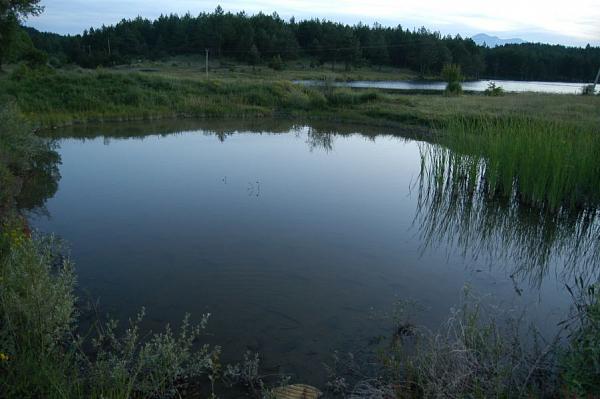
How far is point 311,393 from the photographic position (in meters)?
3.82

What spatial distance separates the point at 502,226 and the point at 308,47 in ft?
256

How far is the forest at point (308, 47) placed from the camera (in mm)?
70688

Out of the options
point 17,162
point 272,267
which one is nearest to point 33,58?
point 17,162

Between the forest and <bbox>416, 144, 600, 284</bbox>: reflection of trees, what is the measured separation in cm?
5743

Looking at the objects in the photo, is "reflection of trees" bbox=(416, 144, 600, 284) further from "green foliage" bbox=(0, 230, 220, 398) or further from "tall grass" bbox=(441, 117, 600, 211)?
"green foliage" bbox=(0, 230, 220, 398)

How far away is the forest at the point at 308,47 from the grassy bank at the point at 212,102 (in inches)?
1532

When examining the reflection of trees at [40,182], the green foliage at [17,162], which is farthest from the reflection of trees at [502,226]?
the green foliage at [17,162]

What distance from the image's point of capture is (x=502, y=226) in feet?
27.4

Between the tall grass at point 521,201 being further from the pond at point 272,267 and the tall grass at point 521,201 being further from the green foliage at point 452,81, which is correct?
the green foliage at point 452,81

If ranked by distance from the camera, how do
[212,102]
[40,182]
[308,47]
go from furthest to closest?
[308,47]
[212,102]
[40,182]

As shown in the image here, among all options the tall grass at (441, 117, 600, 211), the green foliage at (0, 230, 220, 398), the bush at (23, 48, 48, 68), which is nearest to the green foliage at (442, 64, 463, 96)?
the tall grass at (441, 117, 600, 211)

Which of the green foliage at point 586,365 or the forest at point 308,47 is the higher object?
the forest at point 308,47

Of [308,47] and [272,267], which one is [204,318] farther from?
[308,47]


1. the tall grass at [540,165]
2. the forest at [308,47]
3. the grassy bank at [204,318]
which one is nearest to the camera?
the grassy bank at [204,318]
